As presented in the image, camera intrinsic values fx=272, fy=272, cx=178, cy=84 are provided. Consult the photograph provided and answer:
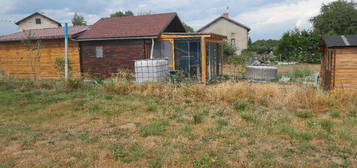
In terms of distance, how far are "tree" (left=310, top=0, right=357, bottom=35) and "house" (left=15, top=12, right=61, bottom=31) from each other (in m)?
37.1

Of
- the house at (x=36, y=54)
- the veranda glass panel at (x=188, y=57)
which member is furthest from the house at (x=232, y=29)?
the veranda glass panel at (x=188, y=57)

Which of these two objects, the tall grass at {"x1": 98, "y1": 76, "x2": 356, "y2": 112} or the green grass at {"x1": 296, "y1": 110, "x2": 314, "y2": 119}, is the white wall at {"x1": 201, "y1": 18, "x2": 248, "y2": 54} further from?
the green grass at {"x1": 296, "y1": 110, "x2": 314, "y2": 119}

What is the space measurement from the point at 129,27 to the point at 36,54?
558 centimetres

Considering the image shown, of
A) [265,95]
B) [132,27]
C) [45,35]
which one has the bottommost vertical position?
[265,95]

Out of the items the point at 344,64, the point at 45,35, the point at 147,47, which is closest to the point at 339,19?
the point at 344,64

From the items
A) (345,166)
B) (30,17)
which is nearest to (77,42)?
(345,166)

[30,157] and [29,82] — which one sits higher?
[29,82]

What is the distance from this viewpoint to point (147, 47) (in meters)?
12.8

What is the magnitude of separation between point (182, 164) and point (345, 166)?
2130 mm

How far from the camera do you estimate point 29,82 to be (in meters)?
10.8

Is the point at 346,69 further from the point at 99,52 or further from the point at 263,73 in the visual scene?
the point at 99,52

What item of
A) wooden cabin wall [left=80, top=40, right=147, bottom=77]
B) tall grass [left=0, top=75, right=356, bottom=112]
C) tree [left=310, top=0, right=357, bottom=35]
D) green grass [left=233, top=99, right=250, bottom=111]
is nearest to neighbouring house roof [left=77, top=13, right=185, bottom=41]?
wooden cabin wall [left=80, top=40, right=147, bottom=77]

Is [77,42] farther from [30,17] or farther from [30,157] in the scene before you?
[30,17]

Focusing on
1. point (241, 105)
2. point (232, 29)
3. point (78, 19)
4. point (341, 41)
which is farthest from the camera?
point (78, 19)
